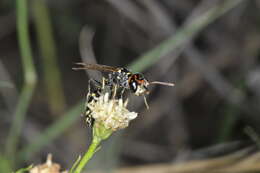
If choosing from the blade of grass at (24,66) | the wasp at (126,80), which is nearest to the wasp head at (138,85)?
the wasp at (126,80)

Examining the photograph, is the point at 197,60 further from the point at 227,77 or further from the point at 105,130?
the point at 105,130

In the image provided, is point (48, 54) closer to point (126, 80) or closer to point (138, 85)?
point (126, 80)

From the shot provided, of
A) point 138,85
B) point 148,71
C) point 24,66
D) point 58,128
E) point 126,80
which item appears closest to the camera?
point 138,85

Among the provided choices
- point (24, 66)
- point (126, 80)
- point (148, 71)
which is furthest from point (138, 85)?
point (148, 71)

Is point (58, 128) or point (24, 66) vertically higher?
point (24, 66)

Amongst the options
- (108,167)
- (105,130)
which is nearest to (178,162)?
(108,167)

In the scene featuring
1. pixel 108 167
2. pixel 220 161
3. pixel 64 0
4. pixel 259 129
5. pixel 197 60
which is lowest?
pixel 220 161
